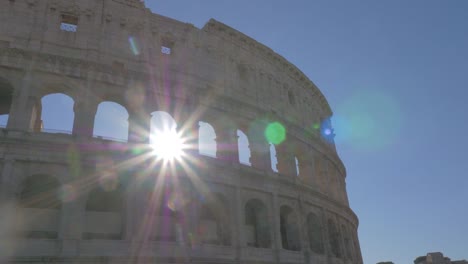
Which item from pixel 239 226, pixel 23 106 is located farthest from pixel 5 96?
pixel 239 226

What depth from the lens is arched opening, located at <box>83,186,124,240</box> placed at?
16.4m

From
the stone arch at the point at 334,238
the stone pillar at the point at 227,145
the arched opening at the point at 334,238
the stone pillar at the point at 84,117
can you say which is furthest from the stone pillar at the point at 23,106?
the arched opening at the point at 334,238

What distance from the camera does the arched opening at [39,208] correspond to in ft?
50.4

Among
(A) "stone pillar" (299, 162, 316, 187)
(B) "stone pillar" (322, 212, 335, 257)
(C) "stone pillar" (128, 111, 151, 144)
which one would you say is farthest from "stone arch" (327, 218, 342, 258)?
(C) "stone pillar" (128, 111, 151, 144)

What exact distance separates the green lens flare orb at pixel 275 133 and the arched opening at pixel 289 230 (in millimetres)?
4432

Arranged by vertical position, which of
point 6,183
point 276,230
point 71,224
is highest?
point 6,183

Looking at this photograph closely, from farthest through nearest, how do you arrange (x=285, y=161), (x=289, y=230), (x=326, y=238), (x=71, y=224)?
(x=285, y=161) → (x=326, y=238) → (x=289, y=230) → (x=71, y=224)

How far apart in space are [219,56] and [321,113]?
12.5 meters

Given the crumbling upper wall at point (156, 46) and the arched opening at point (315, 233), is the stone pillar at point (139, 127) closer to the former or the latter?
the crumbling upper wall at point (156, 46)

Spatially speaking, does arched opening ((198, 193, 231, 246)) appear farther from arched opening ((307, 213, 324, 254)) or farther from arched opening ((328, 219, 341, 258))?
arched opening ((328, 219, 341, 258))

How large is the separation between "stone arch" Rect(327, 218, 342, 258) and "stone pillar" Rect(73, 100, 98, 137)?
54.6ft

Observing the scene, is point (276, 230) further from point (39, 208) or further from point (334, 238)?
point (39, 208)

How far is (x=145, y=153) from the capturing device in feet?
59.5

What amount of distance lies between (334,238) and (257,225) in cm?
782
